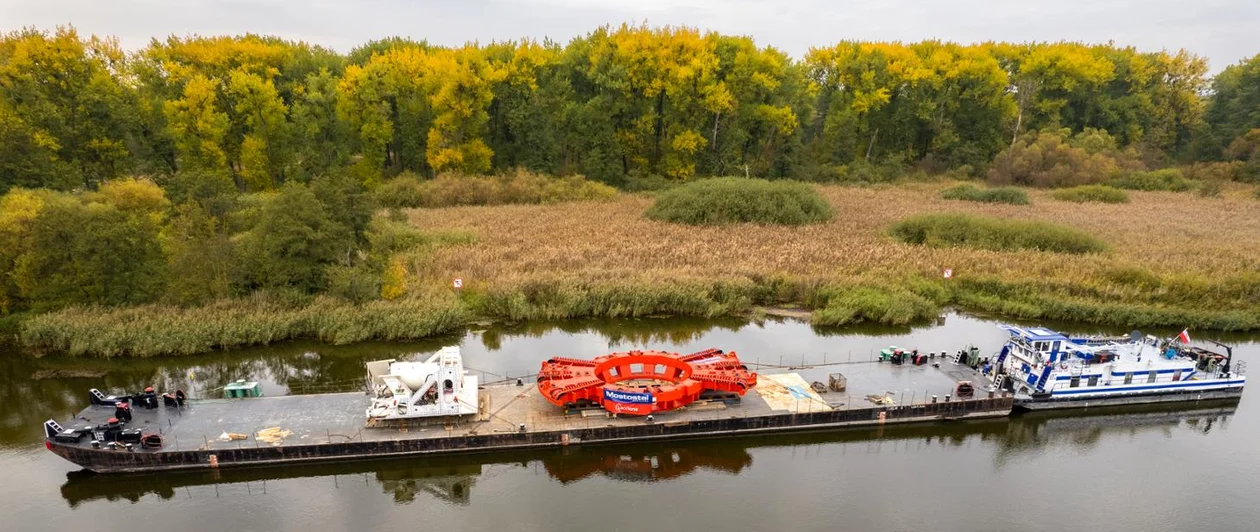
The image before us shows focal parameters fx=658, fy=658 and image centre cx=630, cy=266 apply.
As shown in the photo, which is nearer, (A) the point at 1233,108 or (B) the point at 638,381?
(B) the point at 638,381

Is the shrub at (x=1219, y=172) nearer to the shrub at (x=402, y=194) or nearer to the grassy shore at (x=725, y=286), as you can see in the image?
the grassy shore at (x=725, y=286)

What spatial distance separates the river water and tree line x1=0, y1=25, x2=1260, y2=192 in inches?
1164

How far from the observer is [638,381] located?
82.8 feet

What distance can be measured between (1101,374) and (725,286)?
702 inches

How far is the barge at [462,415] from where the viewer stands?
22.1 m

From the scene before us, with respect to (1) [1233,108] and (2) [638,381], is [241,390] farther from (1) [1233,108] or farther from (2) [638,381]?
(1) [1233,108]

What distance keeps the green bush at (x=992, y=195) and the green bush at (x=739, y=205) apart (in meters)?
18.7

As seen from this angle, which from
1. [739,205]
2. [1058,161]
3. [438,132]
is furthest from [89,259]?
[1058,161]

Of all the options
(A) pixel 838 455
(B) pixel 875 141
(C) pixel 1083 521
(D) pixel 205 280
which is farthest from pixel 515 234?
(B) pixel 875 141

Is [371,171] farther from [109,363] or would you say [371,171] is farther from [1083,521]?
[1083,521]

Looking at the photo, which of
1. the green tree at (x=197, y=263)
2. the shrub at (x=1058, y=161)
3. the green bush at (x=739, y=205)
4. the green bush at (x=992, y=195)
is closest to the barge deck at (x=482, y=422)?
the green tree at (x=197, y=263)

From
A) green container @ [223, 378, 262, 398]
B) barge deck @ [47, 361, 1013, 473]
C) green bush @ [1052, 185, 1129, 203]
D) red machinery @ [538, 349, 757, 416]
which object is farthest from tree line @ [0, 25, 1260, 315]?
red machinery @ [538, 349, 757, 416]

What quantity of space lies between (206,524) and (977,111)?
3461 inches

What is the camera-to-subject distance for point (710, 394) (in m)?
25.3
